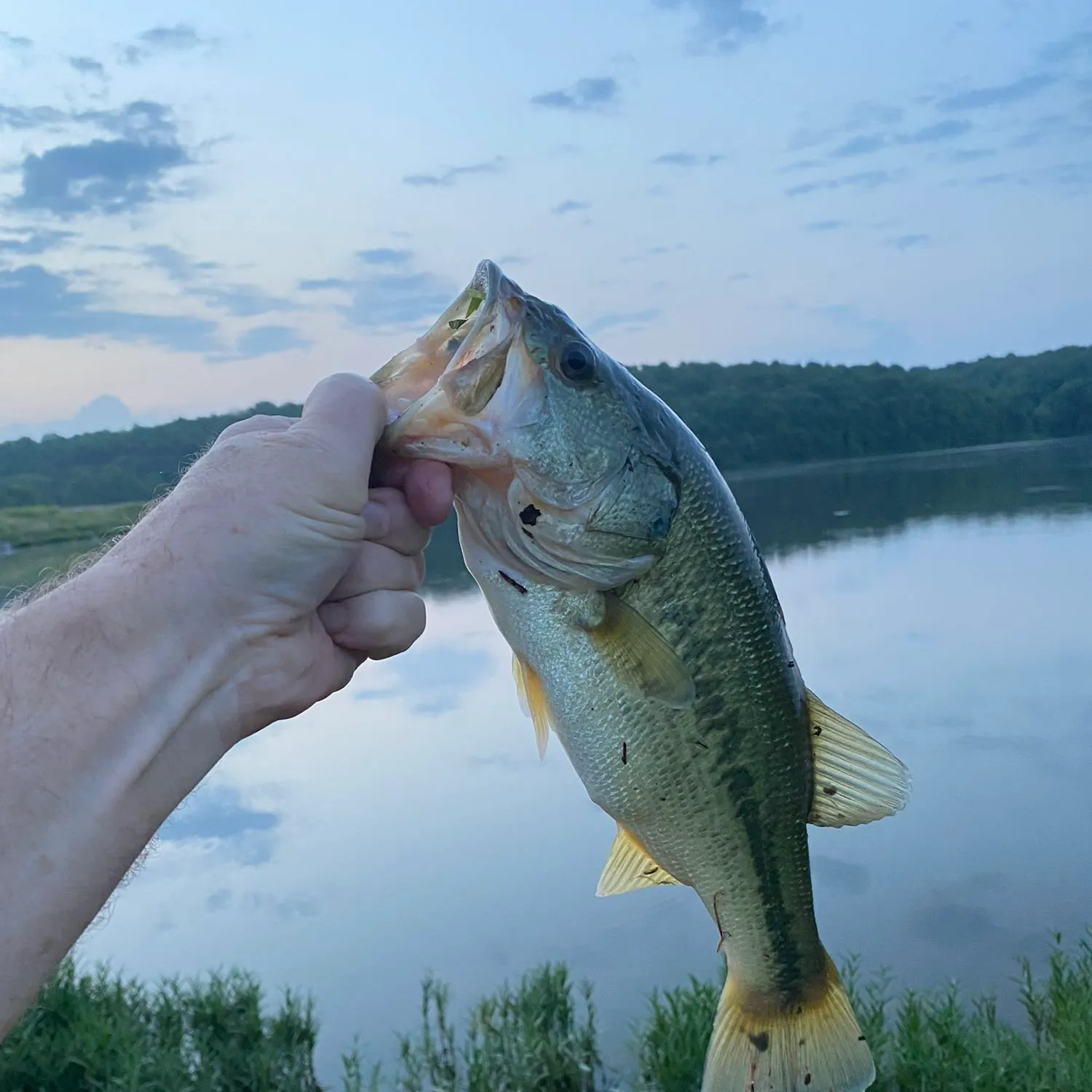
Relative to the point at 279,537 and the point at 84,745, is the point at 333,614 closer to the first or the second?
the point at 279,537

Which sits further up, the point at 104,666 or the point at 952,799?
the point at 104,666

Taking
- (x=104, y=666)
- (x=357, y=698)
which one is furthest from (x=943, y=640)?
(x=104, y=666)

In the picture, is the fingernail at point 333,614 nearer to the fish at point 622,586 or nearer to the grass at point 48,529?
the fish at point 622,586

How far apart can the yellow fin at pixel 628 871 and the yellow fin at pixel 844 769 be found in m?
0.43

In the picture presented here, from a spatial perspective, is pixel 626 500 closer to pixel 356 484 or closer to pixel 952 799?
pixel 356 484

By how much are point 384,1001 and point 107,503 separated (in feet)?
48.0

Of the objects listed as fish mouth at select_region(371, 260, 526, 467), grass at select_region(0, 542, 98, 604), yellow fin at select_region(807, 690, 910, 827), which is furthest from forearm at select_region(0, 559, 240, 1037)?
grass at select_region(0, 542, 98, 604)

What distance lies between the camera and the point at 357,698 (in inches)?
529

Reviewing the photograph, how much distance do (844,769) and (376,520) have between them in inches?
52.2

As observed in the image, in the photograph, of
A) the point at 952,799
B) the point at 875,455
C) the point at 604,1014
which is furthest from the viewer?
the point at 875,455

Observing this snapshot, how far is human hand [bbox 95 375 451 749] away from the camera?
2.03 metres

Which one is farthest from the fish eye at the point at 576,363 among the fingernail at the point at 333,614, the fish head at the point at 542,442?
the fingernail at the point at 333,614

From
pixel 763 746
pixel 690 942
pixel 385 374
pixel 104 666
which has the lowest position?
pixel 690 942

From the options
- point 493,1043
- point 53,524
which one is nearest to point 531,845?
point 493,1043
